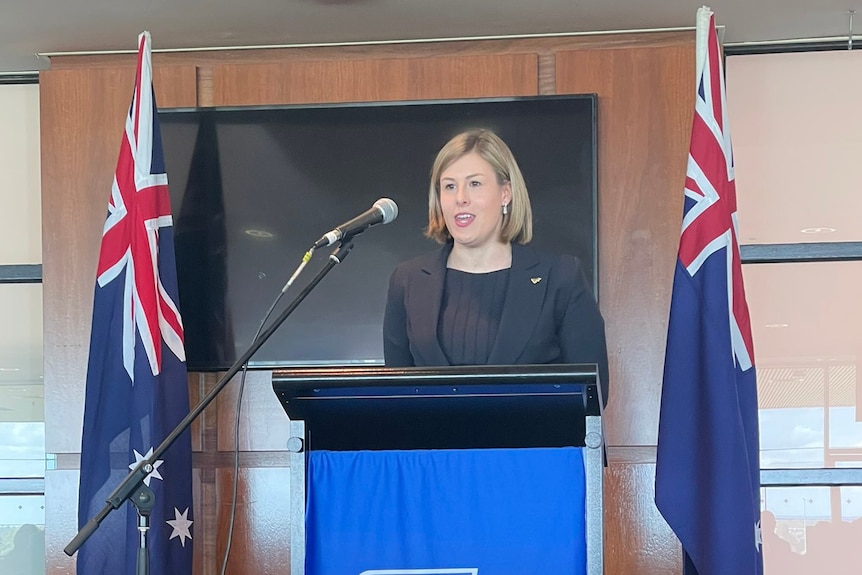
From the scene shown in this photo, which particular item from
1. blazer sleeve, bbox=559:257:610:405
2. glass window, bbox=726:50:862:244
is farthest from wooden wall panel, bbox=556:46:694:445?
glass window, bbox=726:50:862:244

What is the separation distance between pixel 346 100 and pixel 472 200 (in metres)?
0.62

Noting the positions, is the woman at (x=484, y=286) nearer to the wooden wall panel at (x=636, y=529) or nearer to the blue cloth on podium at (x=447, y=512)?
the wooden wall panel at (x=636, y=529)

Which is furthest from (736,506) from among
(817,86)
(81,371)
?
(81,371)

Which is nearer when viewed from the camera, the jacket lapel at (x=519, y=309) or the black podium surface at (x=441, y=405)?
the black podium surface at (x=441, y=405)

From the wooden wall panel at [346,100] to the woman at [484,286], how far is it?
0.27 meters

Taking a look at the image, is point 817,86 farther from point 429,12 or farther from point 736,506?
point 736,506

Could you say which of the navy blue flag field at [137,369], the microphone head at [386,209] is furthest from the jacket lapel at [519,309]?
the microphone head at [386,209]

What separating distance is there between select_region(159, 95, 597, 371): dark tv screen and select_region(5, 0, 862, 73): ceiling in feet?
0.86

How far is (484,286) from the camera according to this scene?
3.58 meters

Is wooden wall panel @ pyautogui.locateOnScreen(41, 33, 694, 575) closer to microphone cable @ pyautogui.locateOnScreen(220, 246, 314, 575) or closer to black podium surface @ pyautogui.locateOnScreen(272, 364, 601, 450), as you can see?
microphone cable @ pyautogui.locateOnScreen(220, 246, 314, 575)

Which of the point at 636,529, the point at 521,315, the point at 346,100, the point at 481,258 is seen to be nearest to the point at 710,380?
the point at 521,315

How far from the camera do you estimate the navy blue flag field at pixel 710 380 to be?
2959 millimetres

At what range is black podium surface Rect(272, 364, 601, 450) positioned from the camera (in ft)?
5.78

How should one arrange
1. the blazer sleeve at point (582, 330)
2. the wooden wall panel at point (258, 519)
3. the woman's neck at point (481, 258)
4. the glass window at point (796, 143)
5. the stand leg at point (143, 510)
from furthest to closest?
the glass window at point (796, 143) → the wooden wall panel at point (258, 519) → the woman's neck at point (481, 258) → the blazer sleeve at point (582, 330) → the stand leg at point (143, 510)
